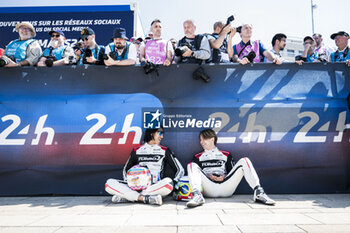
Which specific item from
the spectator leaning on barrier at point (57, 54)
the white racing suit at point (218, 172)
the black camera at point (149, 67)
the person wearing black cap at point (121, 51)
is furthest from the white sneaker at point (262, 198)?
the spectator leaning on barrier at point (57, 54)

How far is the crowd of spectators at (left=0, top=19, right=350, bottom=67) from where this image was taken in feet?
13.0

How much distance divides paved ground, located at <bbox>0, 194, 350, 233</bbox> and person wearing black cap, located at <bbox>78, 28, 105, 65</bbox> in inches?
85.1

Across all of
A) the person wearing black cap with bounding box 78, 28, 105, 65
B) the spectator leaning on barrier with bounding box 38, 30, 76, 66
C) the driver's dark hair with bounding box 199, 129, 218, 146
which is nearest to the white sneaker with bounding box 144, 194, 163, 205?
the driver's dark hair with bounding box 199, 129, 218, 146

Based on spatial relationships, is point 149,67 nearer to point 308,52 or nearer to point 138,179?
point 138,179

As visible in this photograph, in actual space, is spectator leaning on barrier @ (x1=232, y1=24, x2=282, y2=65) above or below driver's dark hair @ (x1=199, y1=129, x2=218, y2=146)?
above

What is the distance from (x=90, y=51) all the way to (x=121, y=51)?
49 centimetres

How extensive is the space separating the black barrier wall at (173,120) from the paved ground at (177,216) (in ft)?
1.31

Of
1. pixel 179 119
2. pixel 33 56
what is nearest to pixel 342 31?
pixel 179 119

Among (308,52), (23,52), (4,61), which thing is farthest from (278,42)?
(4,61)

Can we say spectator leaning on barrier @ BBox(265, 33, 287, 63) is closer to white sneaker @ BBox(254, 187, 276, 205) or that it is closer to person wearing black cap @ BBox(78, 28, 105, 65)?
white sneaker @ BBox(254, 187, 276, 205)

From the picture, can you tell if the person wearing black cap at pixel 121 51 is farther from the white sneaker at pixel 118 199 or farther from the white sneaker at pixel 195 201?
the white sneaker at pixel 195 201

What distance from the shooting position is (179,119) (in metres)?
3.84

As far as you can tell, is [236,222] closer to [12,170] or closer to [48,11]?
[12,170]

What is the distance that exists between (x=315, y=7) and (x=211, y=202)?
20.1 meters
